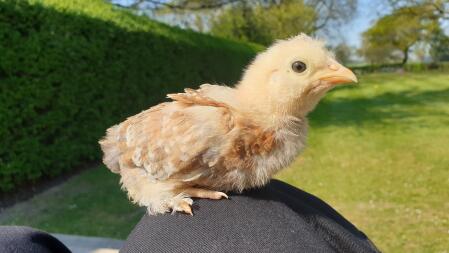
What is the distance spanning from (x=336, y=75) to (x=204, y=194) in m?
0.52

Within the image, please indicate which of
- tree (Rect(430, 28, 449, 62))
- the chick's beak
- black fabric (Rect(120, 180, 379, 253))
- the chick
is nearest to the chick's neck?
the chick

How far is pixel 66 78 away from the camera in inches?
300

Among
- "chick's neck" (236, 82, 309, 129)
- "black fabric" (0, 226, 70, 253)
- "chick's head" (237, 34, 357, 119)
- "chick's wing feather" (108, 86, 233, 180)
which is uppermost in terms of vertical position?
"chick's head" (237, 34, 357, 119)

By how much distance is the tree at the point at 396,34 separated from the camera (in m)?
26.7

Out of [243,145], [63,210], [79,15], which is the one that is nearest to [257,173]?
[243,145]

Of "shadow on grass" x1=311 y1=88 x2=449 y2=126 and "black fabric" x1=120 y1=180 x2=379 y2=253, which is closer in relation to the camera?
"black fabric" x1=120 y1=180 x2=379 y2=253

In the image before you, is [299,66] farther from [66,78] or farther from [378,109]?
[378,109]

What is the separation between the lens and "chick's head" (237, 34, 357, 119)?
1.45 meters

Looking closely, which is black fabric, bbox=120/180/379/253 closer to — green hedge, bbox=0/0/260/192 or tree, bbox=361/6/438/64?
green hedge, bbox=0/0/260/192

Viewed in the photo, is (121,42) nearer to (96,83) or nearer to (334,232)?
(96,83)

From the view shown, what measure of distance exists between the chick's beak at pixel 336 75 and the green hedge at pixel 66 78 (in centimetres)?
581

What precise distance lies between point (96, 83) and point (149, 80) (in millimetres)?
2057

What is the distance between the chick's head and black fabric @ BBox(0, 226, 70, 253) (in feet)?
2.41

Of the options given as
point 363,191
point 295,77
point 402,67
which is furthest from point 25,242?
point 402,67
